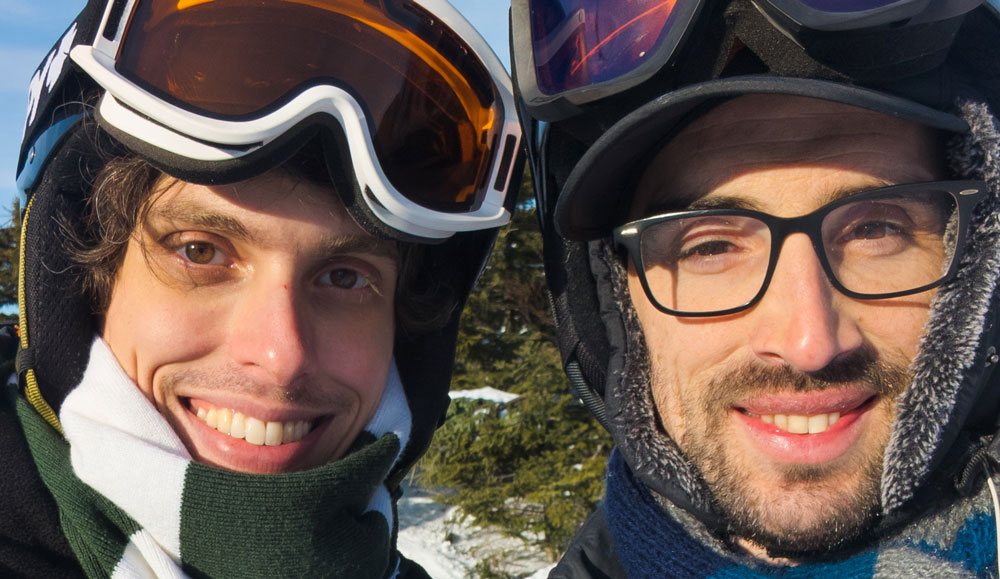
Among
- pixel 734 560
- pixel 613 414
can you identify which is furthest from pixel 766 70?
pixel 734 560

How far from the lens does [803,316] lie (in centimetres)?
179

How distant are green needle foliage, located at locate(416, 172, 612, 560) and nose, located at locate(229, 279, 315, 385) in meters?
4.72

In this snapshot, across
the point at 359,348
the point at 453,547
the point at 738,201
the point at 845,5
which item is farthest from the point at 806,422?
the point at 453,547

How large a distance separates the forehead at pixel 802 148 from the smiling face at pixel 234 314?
0.98 meters

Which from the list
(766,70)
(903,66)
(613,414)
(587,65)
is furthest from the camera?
(613,414)

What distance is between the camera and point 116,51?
1.97 m

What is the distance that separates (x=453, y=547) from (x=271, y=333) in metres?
7.52

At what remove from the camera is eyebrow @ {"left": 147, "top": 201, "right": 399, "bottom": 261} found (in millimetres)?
2041

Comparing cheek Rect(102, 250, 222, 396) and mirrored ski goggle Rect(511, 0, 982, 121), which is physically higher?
mirrored ski goggle Rect(511, 0, 982, 121)

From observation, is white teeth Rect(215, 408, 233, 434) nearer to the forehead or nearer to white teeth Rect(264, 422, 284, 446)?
white teeth Rect(264, 422, 284, 446)

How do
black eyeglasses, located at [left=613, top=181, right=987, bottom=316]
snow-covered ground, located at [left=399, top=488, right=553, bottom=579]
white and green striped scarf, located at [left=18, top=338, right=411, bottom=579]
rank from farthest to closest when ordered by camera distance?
1. snow-covered ground, located at [left=399, top=488, right=553, bottom=579]
2. white and green striped scarf, located at [left=18, top=338, right=411, bottom=579]
3. black eyeglasses, located at [left=613, top=181, right=987, bottom=316]

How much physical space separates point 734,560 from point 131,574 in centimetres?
147

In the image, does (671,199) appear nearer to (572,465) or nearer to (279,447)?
(279,447)

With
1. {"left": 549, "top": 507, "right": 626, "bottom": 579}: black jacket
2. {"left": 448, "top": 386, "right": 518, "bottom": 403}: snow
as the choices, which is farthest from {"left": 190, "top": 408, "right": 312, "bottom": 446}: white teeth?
{"left": 448, "top": 386, "right": 518, "bottom": 403}: snow
